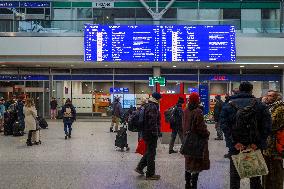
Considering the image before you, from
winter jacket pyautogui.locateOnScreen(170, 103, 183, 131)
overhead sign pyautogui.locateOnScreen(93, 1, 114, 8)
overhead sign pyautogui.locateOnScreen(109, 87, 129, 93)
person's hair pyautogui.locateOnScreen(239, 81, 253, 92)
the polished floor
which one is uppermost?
overhead sign pyautogui.locateOnScreen(93, 1, 114, 8)

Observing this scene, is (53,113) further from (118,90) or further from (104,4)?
(104,4)

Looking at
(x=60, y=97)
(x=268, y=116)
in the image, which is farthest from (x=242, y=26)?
(x=268, y=116)

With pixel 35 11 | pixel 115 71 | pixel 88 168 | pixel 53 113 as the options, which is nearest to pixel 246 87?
pixel 88 168

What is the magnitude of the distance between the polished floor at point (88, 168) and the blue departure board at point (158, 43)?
11.2 m

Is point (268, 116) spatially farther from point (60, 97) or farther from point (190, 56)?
point (60, 97)

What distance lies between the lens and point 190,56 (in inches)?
1009

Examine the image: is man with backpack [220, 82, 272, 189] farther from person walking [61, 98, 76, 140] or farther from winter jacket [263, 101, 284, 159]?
person walking [61, 98, 76, 140]

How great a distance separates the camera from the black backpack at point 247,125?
598cm

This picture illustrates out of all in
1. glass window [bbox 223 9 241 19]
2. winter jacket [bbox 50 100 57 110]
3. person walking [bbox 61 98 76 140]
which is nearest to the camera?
person walking [bbox 61 98 76 140]

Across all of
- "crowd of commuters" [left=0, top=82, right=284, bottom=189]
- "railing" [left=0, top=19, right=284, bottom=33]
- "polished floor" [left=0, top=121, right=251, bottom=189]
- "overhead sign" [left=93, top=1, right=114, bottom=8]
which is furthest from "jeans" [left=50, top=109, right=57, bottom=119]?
"crowd of commuters" [left=0, top=82, right=284, bottom=189]

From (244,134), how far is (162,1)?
1000 inches

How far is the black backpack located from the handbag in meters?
1.21

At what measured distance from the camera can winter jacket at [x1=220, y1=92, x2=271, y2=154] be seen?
5988mm

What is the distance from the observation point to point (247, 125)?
6004mm
